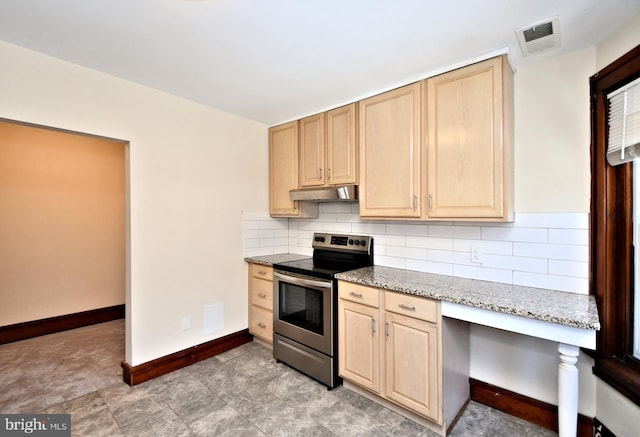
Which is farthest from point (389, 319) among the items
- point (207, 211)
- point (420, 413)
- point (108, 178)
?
point (108, 178)

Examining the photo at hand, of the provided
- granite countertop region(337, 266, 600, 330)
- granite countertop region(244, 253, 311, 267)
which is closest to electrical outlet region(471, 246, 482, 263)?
granite countertop region(337, 266, 600, 330)

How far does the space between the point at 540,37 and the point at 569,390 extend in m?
1.85

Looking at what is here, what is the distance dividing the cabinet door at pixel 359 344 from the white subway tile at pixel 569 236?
119 centimetres

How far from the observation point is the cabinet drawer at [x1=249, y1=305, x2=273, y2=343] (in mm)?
2992

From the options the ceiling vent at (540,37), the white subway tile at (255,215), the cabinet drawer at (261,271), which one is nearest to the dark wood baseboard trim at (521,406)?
the cabinet drawer at (261,271)

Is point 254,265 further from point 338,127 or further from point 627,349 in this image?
point 627,349

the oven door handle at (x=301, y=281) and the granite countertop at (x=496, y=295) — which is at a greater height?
the granite countertop at (x=496, y=295)

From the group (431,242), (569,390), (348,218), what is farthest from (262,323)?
(569,390)

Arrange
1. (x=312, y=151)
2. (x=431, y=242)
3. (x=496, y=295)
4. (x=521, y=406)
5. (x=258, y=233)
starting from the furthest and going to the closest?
(x=258, y=233), (x=312, y=151), (x=431, y=242), (x=521, y=406), (x=496, y=295)

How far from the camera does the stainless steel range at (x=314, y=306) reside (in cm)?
235

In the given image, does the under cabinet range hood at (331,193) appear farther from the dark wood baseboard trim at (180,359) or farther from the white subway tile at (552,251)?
Result: the dark wood baseboard trim at (180,359)

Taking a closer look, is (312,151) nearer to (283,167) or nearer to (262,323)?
(283,167)

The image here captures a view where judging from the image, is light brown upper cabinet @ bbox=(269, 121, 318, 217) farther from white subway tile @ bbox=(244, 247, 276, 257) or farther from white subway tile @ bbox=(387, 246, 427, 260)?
white subway tile @ bbox=(387, 246, 427, 260)

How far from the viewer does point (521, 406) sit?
199 centimetres
